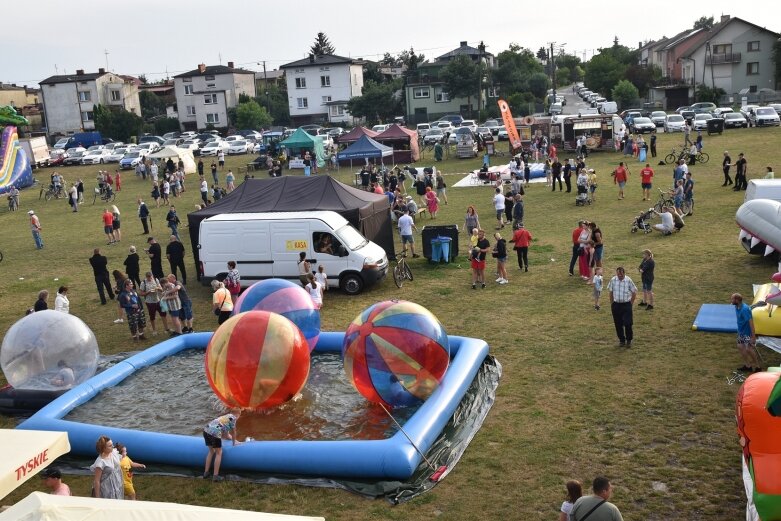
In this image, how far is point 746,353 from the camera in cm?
1152

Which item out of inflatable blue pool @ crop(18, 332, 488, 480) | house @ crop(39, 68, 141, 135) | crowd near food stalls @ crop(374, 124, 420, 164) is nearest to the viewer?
inflatable blue pool @ crop(18, 332, 488, 480)

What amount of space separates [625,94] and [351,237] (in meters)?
56.8

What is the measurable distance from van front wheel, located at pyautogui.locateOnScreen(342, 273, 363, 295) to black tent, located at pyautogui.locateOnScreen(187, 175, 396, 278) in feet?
5.46

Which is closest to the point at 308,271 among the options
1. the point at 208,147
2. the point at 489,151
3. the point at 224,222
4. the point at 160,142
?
the point at 224,222

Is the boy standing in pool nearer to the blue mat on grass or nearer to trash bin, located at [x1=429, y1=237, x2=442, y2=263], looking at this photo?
the blue mat on grass

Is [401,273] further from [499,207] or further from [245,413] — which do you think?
[245,413]

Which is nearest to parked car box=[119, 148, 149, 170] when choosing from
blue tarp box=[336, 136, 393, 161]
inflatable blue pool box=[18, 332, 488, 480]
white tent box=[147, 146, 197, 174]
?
white tent box=[147, 146, 197, 174]

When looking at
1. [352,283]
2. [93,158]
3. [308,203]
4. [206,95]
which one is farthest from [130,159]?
[352,283]

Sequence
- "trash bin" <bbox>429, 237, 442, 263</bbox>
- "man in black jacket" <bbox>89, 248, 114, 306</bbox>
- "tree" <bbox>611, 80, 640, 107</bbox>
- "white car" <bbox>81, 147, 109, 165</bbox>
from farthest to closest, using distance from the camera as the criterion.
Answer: "tree" <bbox>611, 80, 640, 107</bbox> < "white car" <bbox>81, 147, 109, 165</bbox> < "trash bin" <bbox>429, 237, 442, 263</bbox> < "man in black jacket" <bbox>89, 248, 114, 306</bbox>

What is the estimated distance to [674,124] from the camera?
46906 mm

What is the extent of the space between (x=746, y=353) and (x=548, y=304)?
5.12 m

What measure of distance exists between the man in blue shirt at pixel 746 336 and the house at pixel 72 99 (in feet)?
250

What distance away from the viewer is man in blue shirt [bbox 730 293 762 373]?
11406 mm

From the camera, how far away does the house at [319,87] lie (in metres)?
78.4
